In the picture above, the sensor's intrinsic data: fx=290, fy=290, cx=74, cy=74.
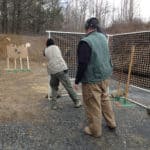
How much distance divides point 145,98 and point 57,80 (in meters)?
2.68

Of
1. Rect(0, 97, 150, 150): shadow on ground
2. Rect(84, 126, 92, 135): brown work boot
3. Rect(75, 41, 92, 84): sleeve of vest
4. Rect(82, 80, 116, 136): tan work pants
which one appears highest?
Rect(75, 41, 92, 84): sleeve of vest

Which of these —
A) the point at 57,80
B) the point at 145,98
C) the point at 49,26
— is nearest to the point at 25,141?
the point at 57,80

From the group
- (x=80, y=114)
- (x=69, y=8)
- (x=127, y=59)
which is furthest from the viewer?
(x=69, y=8)

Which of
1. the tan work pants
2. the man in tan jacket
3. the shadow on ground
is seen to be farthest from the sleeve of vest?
the man in tan jacket

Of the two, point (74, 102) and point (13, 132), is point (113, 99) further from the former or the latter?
point (13, 132)

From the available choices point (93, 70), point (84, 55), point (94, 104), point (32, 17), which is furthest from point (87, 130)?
point (32, 17)

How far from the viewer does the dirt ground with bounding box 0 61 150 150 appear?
4406mm

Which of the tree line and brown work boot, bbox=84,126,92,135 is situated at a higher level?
the tree line

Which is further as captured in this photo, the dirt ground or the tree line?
the tree line

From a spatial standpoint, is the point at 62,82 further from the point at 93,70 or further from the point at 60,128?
the point at 93,70

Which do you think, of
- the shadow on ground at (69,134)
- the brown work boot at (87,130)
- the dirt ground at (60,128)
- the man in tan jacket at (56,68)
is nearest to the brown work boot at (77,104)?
the man in tan jacket at (56,68)

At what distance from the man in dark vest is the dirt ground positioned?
0.35 metres

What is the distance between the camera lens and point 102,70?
182 inches

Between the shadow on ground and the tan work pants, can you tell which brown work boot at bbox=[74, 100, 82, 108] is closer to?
the shadow on ground
